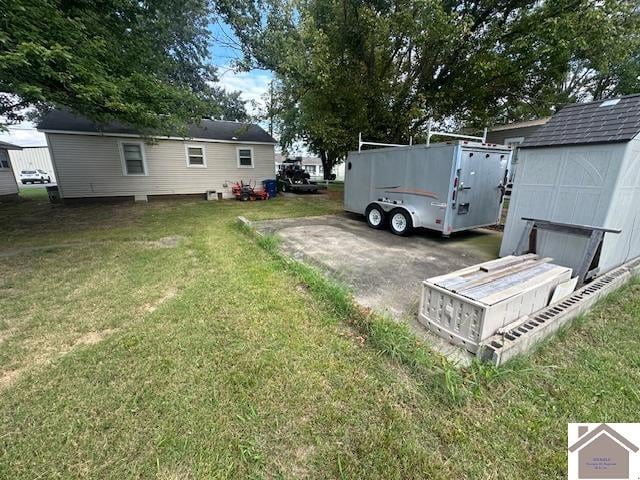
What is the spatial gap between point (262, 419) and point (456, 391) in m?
1.36

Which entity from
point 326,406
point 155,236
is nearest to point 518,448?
point 326,406

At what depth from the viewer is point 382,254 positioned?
16.3 feet

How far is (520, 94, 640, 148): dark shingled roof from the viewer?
331cm

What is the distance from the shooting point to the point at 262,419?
1.74m

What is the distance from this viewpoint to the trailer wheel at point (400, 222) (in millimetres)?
6148

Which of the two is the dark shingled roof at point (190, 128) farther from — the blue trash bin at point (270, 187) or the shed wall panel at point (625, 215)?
the shed wall panel at point (625, 215)

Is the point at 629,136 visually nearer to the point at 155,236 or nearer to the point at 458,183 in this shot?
the point at 458,183

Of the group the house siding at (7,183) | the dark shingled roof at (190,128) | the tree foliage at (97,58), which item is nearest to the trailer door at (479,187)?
the tree foliage at (97,58)

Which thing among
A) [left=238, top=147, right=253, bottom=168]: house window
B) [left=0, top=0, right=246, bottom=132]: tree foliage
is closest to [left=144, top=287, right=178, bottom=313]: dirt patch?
[left=0, top=0, right=246, bottom=132]: tree foliage

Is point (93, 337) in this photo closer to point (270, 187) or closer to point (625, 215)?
point (625, 215)

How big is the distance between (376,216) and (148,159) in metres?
10.7

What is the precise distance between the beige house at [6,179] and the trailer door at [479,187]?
19.2 meters

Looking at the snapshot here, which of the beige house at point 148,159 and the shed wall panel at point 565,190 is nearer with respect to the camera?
the shed wall panel at point 565,190

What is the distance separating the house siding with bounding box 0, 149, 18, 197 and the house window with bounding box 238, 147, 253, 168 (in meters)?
11.6
